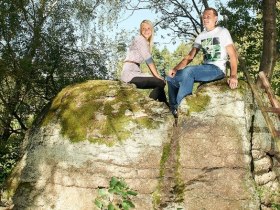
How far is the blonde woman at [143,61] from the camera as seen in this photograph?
22.1 feet

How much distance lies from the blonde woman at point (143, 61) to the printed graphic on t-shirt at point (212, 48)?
0.84 metres

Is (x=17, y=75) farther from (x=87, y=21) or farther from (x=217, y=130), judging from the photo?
(x=217, y=130)

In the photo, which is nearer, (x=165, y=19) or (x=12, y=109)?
(x=12, y=109)

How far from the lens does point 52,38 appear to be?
13.0m

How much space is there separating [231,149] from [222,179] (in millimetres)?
472

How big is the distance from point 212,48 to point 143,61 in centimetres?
115

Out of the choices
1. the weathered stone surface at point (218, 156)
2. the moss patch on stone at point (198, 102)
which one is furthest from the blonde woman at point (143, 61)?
the weathered stone surface at point (218, 156)

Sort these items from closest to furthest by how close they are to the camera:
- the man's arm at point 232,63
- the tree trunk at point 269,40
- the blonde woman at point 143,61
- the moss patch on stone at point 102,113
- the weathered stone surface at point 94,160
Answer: the weathered stone surface at point 94,160
the man's arm at point 232,63
the moss patch on stone at point 102,113
the blonde woman at point 143,61
the tree trunk at point 269,40

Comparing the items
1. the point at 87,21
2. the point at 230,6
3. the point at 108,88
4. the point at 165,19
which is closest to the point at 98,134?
the point at 108,88

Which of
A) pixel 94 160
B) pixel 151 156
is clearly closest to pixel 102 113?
pixel 94 160

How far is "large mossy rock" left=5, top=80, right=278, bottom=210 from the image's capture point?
242 inches

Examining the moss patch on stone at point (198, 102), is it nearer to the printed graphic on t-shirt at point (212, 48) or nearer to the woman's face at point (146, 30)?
the printed graphic on t-shirt at point (212, 48)

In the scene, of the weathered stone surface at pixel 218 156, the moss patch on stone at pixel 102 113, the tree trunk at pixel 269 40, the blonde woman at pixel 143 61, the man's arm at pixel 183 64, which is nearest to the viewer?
the weathered stone surface at pixel 218 156

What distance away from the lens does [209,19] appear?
6.46 m
